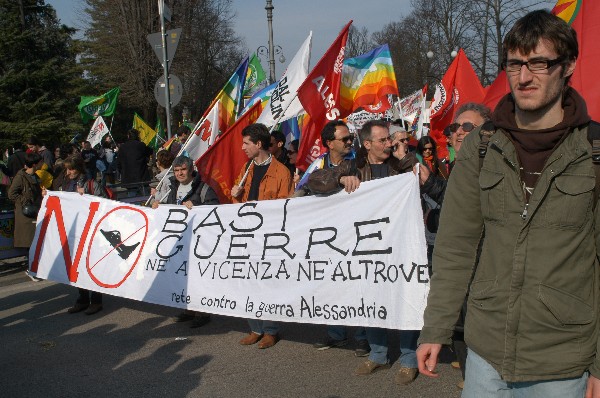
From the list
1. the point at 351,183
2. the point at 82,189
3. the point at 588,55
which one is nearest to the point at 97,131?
the point at 82,189

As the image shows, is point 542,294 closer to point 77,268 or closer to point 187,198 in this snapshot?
point 187,198

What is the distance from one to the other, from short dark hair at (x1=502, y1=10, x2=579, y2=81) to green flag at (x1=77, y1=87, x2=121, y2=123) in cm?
1645

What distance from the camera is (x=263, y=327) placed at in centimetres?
575

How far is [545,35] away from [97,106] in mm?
16860

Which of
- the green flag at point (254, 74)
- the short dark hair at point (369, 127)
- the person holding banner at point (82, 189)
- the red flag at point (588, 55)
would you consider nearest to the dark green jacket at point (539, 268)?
the short dark hair at point (369, 127)

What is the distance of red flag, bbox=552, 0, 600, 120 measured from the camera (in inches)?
208

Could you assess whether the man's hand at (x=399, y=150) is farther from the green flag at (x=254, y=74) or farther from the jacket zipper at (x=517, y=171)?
the green flag at (x=254, y=74)

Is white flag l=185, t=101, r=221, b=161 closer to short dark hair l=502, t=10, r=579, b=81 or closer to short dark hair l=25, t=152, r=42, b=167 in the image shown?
short dark hair l=25, t=152, r=42, b=167

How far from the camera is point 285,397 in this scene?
4.53 m

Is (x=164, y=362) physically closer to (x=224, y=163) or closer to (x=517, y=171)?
(x=224, y=163)

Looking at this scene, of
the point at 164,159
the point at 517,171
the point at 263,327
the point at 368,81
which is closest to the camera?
the point at 517,171

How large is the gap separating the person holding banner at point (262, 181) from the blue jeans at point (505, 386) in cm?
357

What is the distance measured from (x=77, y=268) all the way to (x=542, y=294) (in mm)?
5778

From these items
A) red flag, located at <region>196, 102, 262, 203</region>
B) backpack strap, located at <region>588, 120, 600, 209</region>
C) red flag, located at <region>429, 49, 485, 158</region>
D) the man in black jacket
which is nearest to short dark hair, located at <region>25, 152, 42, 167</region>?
the man in black jacket
